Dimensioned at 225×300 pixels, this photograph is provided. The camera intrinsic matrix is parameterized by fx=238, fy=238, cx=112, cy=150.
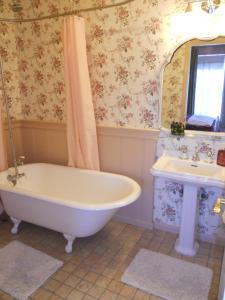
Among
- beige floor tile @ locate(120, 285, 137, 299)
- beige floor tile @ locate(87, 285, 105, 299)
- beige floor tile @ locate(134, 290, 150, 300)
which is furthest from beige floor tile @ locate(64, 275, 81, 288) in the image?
beige floor tile @ locate(134, 290, 150, 300)

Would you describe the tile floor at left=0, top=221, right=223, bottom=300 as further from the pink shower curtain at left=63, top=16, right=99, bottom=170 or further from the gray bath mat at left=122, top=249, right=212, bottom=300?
the pink shower curtain at left=63, top=16, right=99, bottom=170

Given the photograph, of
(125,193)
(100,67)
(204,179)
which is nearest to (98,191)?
(125,193)

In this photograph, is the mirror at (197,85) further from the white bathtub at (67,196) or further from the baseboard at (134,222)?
the baseboard at (134,222)

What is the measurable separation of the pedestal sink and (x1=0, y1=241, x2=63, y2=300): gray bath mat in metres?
1.11

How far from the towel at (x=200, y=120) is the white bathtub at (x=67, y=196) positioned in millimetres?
758

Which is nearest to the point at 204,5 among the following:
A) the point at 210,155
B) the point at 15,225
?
the point at 210,155

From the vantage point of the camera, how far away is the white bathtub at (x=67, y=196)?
1912mm

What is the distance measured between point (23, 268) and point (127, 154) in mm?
1385

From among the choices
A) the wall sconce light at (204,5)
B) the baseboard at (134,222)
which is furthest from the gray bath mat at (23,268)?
the wall sconce light at (204,5)

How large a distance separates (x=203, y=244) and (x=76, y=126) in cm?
171

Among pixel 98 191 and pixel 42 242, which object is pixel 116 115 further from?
pixel 42 242

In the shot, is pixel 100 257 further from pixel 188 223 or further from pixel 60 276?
pixel 188 223

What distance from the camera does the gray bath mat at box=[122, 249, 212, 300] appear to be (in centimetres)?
173

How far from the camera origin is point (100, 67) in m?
2.41
